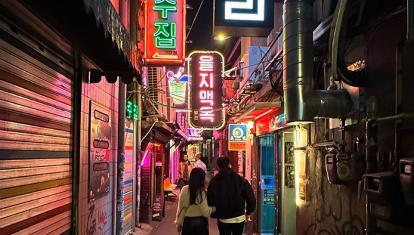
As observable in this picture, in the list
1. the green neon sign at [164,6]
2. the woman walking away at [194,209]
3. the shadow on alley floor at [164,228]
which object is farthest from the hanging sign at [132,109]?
the woman walking away at [194,209]

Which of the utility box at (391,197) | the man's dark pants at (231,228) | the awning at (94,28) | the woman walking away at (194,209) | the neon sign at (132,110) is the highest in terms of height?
the awning at (94,28)

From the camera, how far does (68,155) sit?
20.6 ft

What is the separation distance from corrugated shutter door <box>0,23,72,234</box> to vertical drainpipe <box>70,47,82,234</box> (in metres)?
0.11

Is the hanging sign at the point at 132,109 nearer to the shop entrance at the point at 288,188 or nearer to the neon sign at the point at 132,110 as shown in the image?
the neon sign at the point at 132,110

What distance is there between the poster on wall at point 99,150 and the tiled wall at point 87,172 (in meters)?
0.14

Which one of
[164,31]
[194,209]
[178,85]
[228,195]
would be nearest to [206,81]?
[178,85]

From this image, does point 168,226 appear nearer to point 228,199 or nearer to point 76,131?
point 228,199

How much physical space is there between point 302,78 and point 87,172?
358 centimetres

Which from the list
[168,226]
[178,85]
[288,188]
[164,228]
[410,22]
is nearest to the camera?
[410,22]

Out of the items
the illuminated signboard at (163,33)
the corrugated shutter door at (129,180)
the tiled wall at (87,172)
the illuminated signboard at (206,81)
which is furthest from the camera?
the illuminated signboard at (206,81)

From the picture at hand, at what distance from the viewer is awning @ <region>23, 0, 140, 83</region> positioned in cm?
445

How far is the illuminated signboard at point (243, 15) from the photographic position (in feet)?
31.4

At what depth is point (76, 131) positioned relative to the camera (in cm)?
656

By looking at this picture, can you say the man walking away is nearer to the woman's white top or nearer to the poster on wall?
the woman's white top
